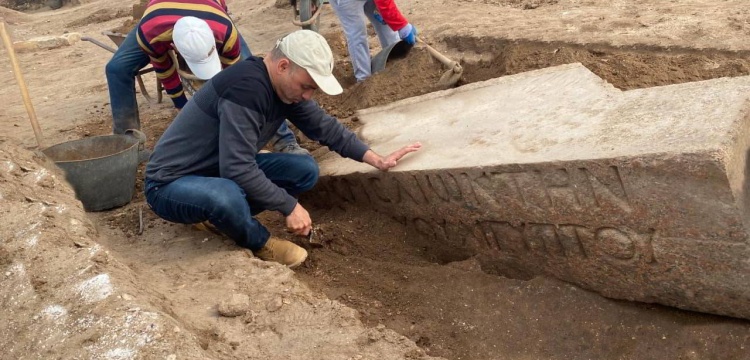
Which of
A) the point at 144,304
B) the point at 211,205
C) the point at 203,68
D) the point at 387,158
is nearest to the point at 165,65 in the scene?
the point at 203,68

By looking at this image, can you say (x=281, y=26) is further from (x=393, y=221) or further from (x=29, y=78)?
(x=393, y=221)

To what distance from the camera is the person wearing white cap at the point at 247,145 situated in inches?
128

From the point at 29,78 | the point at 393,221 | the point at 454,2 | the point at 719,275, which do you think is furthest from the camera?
the point at 29,78

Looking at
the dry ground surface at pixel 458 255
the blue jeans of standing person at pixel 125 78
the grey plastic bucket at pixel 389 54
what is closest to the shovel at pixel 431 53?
the grey plastic bucket at pixel 389 54

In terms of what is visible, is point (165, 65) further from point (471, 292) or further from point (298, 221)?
point (471, 292)

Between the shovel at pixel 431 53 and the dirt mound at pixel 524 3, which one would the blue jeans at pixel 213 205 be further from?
the dirt mound at pixel 524 3

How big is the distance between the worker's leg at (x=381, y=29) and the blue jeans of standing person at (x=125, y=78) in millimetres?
1300

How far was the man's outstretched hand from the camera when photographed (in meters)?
3.67

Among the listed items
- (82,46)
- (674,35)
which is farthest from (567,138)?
(82,46)

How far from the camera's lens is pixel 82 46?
10.4 metres

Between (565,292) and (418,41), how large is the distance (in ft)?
9.98

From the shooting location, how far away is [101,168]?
423cm

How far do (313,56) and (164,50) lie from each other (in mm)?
2013

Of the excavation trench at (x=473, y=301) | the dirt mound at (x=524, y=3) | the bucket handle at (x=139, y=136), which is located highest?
the bucket handle at (x=139, y=136)
